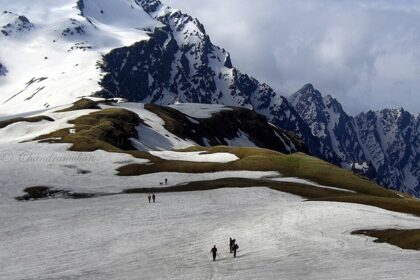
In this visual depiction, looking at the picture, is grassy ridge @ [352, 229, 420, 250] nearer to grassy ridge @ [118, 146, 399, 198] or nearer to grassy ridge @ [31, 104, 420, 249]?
grassy ridge @ [31, 104, 420, 249]

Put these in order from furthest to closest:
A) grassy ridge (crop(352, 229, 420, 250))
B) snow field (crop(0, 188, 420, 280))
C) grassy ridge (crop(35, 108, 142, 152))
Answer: grassy ridge (crop(35, 108, 142, 152)) < grassy ridge (crop(352, 229, 420, 250)) < snow field (crop(0, 188, 420, 280))

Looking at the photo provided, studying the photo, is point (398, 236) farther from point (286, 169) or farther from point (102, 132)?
point (102, 132)

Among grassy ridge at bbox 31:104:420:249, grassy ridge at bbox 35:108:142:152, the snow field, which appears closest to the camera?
the snow field

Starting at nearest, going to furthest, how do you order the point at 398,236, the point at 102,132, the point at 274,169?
the point at 398,236 < the point at 274,169 < the point at 102,132

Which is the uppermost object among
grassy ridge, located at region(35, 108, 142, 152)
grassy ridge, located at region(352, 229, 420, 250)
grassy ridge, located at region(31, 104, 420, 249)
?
grassy ridge, located at region(35, 108, 142, 152)

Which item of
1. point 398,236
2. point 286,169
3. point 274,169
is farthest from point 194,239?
point 286,169

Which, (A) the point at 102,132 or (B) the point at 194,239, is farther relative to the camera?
(A) the point at 102,132

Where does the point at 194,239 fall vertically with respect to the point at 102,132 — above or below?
below

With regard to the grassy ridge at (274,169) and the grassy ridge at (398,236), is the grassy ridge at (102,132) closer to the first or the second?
the grassy ridge at (274,169)

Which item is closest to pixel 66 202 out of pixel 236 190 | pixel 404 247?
pixel 236 190

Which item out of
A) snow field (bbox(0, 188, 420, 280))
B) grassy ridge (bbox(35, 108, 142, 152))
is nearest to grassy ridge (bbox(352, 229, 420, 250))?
snow field (bbox(0, 188, 420, 280))

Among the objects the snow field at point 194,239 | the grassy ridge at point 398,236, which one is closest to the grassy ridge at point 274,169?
the grassy ridge at point 398,236

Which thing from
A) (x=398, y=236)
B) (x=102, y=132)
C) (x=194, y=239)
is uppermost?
(x=102, y=132)

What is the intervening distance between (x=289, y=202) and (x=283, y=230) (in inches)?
694
